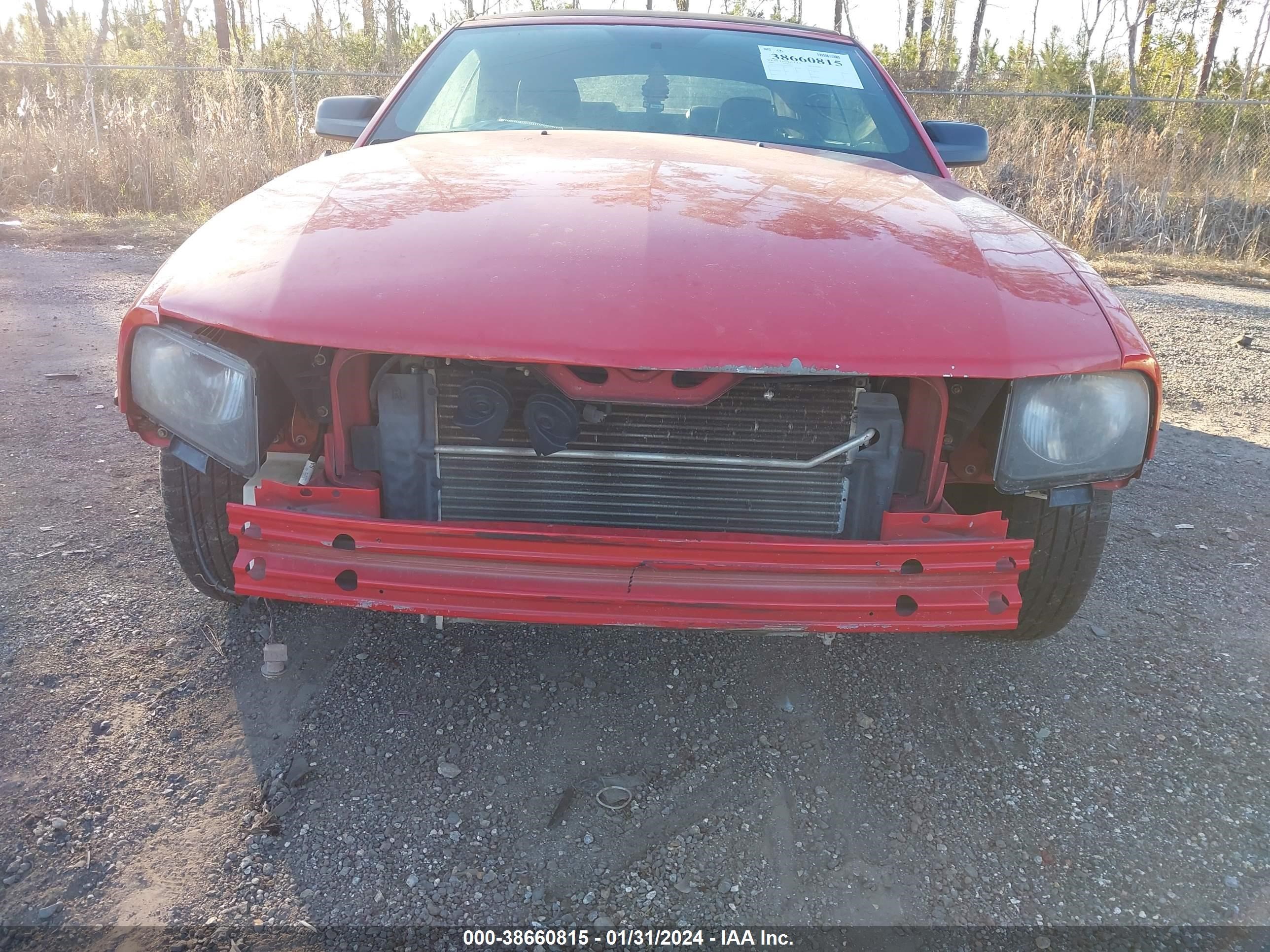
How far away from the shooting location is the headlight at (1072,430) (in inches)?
67.2

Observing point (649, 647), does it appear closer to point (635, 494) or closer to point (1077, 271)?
point (635, 494)

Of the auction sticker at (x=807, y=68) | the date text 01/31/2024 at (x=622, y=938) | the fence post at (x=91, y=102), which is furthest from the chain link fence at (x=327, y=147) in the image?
the date text 01/31/2024 at (x=622, y=938)

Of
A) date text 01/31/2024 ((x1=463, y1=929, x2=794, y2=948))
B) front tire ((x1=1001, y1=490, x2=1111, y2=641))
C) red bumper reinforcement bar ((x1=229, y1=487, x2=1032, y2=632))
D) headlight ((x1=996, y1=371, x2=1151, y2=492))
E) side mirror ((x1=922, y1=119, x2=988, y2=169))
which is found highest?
side mirror ((x1=922, y1=119, x2=988, y2=169))

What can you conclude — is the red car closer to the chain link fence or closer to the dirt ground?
the dirt ground

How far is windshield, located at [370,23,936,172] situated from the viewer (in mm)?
2893

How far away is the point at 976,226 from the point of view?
2.04 metres

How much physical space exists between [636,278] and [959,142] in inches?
80.4

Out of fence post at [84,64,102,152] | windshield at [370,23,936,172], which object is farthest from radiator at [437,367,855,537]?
fence post at [84,64,102,152]

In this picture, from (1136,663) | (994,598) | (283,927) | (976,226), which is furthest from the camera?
(1136,663)

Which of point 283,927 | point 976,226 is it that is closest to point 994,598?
point 976,226

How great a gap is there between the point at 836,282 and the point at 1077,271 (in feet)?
2.06

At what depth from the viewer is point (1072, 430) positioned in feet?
5.69

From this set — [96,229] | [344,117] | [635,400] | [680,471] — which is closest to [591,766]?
[680,471]

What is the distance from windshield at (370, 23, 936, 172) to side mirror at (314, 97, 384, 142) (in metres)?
0.25
